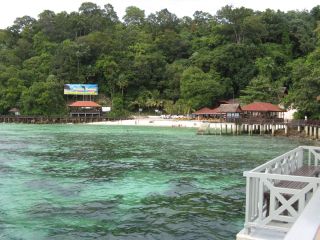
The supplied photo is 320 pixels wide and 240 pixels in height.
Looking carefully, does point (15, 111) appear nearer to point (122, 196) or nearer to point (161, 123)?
point (161, 123)

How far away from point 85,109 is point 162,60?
22.0m

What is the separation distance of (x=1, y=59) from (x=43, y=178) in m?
86.2

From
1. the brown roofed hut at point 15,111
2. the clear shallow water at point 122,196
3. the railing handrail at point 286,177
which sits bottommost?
the clear shallow water at point 122,196

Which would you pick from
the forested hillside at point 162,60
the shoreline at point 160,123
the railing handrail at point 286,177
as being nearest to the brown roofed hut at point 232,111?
the shoreline at point 160,123

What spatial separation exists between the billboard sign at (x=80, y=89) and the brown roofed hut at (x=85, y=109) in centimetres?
531

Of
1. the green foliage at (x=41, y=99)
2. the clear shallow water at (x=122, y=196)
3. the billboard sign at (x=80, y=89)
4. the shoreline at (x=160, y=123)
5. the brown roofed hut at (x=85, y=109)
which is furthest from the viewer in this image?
the billboard sign at (x=80, y=89)

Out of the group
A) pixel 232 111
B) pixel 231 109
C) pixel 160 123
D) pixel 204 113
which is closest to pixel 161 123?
pixel 160 123

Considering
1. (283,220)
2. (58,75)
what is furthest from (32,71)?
(283,220)

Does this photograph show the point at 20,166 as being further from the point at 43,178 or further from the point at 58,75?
the point at 58,75

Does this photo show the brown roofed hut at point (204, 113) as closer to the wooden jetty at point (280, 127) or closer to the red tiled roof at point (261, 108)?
the wooden jetty at point (280, 127)

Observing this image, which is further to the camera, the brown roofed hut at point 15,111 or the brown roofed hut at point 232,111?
the brown roofed hut at point 15,111

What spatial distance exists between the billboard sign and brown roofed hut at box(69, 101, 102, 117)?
531 centimetres

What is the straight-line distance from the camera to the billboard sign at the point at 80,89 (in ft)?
272

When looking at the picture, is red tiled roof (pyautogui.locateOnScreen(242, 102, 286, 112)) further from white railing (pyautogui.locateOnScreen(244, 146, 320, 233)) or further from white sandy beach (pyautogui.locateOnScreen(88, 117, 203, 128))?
white railing (pyautogui.locateOnScreen(244, 146, 320, 233))
